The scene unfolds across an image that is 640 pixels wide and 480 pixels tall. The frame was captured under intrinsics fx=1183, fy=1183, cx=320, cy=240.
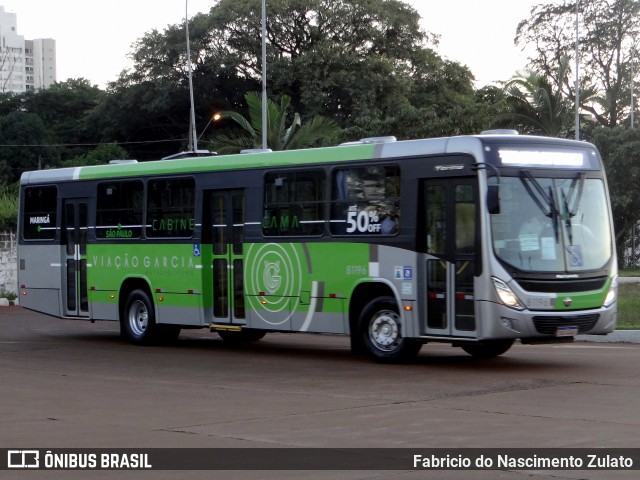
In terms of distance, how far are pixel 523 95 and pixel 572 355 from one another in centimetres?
3658

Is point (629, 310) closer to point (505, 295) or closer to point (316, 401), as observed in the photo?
point (505, 295)

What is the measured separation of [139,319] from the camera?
70.5 ft

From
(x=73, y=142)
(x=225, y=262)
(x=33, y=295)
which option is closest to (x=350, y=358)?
(x=225, y=262)

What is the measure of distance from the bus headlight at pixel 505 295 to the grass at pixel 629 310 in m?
6.98

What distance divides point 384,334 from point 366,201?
1.95 m

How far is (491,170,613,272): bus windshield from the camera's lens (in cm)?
1551

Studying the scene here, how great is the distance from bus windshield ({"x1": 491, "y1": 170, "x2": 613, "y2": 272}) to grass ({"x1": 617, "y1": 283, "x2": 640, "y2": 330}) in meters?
5.93

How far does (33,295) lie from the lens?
23.4m

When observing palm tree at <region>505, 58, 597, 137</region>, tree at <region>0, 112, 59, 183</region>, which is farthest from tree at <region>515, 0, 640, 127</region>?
tree at <region>0, 112, 59, 183</region>

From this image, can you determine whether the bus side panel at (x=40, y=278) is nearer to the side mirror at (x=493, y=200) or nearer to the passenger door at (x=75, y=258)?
the passenger door at (x=75, y=258)

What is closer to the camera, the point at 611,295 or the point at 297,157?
the point at 611,295

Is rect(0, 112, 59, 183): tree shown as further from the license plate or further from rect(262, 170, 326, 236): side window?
the license plate

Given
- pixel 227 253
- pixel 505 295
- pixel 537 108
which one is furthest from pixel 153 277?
pixel 537 108

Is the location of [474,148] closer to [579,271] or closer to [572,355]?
[579,271]
